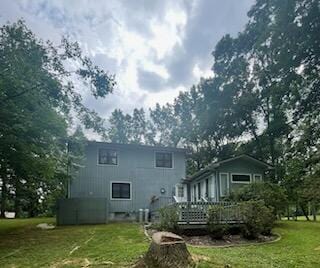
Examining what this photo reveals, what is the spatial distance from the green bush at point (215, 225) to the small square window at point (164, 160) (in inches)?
395

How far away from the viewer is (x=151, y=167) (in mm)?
22344

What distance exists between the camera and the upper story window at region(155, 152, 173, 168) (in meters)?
22.6

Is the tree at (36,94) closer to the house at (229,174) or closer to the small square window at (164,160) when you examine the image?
the small square window at (164,160)

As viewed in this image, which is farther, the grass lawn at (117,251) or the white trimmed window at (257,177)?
the white trimmed window at (257,177)

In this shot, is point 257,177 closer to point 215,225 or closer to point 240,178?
point 240,178

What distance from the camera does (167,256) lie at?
269 inches

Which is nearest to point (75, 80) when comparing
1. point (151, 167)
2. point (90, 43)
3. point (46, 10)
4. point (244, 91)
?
point (90, 43)

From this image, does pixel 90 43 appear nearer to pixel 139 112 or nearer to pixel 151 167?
pixel 151 167

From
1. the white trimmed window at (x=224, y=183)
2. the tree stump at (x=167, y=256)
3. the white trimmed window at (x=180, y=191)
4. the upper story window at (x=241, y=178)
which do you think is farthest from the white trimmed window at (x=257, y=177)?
the tree stump at (x=167, y=256)

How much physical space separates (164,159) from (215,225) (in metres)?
10.7

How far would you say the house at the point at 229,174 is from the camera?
67.3 ft

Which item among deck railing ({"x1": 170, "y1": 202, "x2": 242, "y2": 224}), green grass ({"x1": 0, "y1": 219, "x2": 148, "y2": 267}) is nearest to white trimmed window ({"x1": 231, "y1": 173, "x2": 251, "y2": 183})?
deck railing ({"x1": 170, "y1": 202, "x2": 242, "y2": 224})

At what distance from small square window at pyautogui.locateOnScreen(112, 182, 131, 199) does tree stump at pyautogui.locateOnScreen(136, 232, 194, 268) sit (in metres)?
14.4

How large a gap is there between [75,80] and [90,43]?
1.97 metres
